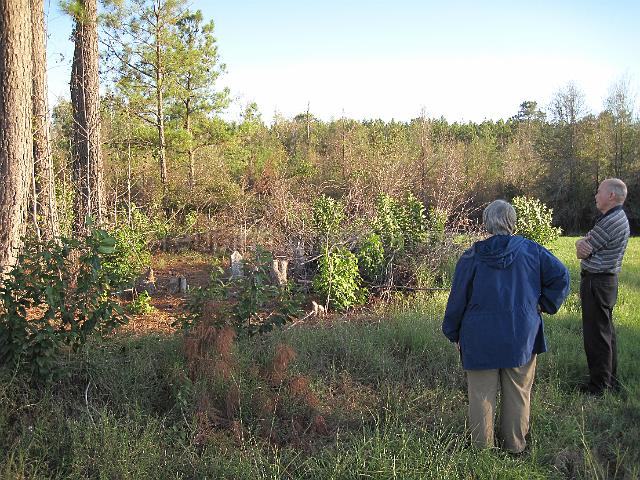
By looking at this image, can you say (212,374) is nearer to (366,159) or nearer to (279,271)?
(279,271)

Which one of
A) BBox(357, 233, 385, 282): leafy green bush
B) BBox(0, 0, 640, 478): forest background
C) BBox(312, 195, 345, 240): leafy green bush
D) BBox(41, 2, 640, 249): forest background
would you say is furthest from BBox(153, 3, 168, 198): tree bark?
BBox(357, 233, 385, 282): leafy green bush

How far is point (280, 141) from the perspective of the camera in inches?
1259

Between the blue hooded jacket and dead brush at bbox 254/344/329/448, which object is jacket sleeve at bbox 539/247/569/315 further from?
dead brush at bbox 254/344/329/448

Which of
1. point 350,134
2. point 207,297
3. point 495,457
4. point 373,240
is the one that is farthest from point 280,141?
point 495,457

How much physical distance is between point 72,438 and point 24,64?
16.4 ft

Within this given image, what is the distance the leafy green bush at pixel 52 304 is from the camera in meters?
4.00

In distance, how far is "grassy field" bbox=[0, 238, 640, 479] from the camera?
11.0 feet

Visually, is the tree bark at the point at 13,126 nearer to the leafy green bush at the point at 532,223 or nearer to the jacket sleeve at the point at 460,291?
the jacket sleeve at the point at 460,291

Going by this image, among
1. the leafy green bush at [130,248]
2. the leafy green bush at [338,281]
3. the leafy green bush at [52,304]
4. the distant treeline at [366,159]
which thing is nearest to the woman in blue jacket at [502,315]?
the leafy green bush at [52,304]

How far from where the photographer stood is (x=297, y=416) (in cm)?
407

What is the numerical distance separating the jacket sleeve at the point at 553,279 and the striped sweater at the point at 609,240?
1247 millimetres

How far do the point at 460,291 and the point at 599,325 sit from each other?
1.88 meters

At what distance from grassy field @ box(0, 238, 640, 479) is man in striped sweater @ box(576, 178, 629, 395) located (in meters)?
0.25

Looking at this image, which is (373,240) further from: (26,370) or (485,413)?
(26,370)
